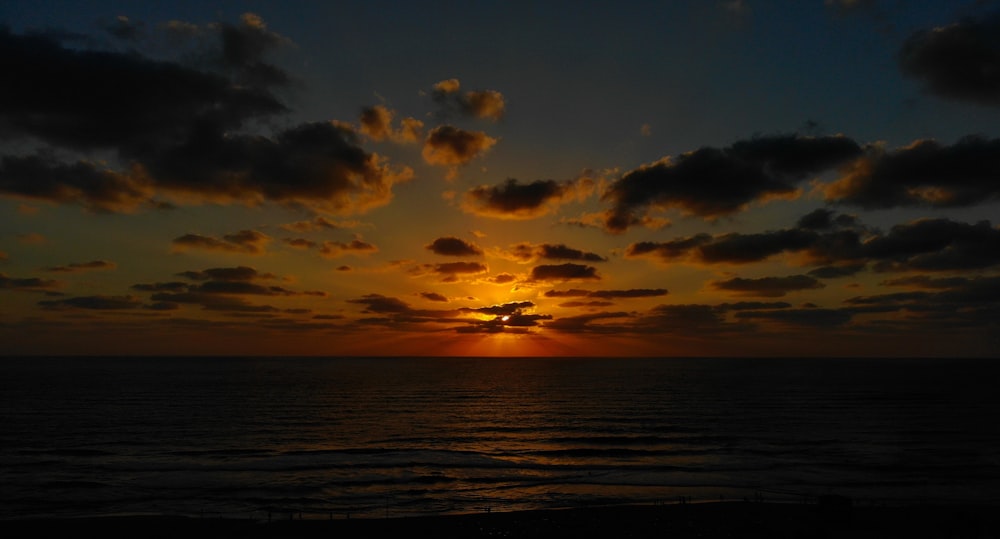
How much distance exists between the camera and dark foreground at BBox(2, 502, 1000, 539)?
27.7 metres

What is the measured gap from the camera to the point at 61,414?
253ft

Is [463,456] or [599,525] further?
[463,456]

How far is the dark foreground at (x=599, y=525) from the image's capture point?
27.7 m

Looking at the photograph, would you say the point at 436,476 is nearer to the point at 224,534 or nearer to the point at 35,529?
the point at 224,534

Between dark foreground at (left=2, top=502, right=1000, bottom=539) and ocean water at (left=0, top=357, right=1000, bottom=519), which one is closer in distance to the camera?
dark foreground at (left=2, top=502, right=1000, bottom=539)

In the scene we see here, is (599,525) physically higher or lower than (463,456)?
higher

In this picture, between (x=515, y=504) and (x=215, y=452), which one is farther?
(x=215, y=452)

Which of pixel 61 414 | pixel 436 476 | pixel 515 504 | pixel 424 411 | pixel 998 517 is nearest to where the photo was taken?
pixel 998 517

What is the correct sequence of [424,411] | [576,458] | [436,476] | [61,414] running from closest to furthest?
[436,476] → [576,458] → [61,414] → [424,411]

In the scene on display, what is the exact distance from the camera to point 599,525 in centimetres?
2914

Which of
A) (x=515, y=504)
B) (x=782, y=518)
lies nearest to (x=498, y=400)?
(x=515, y=504)

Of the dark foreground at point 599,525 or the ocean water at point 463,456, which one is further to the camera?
the ocean water at point 463,456

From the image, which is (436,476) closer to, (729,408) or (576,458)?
(576,458)

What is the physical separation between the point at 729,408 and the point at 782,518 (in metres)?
63.1
